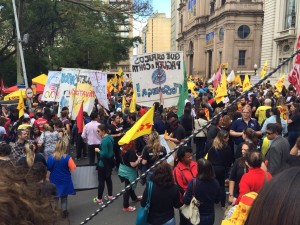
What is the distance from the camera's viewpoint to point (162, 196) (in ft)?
12.6

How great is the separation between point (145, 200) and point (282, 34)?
108ft

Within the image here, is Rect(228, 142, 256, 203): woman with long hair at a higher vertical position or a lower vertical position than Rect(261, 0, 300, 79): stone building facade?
lower

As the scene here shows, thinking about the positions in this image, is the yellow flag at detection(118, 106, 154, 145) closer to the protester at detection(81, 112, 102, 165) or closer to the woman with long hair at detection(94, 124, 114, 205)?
the woman with long hair at detection(94, 124, 114, 205)

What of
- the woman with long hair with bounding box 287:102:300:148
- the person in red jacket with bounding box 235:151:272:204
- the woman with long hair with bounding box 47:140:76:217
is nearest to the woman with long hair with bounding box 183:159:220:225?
the person in red jacket with bounding box 235:151:272:204

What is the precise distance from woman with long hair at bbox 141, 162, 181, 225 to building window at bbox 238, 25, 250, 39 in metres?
50.7

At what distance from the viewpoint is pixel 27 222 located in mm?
881

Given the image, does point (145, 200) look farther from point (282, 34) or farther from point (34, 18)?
point (282, 34)

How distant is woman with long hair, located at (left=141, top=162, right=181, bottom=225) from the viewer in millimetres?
3832

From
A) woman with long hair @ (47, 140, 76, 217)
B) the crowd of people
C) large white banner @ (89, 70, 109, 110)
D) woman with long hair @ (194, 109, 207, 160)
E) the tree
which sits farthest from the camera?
the tree

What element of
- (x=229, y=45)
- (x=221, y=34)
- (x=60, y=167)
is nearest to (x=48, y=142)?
(x=60, y=167)

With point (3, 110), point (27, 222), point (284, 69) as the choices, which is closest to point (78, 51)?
point (3, 110)

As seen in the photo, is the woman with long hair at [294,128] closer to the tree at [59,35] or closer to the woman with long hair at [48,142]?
the woman with long hair at [48,142]

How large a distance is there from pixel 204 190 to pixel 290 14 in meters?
32.3

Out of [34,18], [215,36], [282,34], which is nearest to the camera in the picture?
[34,18]
